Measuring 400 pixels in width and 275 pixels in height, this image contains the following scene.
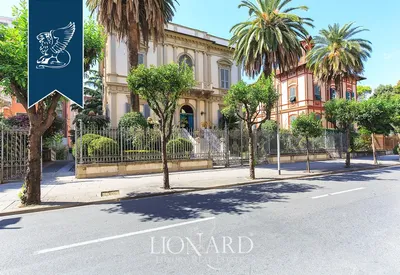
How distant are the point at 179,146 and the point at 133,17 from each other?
27.9 feet

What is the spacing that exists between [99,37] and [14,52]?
2.62 metres

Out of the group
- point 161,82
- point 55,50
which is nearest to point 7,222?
point 55,50

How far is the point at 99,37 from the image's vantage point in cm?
858

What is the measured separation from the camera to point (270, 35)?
18469mm

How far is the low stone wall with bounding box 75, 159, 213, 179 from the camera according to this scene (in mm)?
12094

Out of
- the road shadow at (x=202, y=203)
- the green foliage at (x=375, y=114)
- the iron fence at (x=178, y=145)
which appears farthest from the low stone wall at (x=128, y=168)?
the green foliage at (x=375, y=114)

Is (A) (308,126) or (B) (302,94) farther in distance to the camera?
(B) (302,94)

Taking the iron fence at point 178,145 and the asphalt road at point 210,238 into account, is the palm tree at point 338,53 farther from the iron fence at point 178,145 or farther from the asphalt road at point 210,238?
the asphalt road at point 210,238

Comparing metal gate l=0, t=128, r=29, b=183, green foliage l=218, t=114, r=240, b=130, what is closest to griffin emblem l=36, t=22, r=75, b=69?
metal gate l=0, t=128, r=29, b=183

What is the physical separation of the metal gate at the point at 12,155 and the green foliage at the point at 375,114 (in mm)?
20628

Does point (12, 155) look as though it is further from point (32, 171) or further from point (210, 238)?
point (210, 238)

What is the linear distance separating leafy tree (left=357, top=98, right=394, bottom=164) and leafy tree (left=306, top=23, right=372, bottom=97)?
24.3 ft

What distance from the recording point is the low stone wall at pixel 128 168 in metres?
12.1

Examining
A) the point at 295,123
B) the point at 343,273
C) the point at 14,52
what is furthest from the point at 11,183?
the point at 295,123
